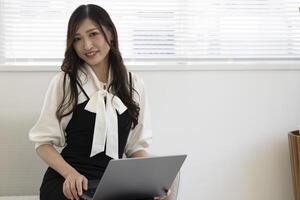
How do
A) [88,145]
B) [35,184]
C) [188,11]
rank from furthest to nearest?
1. [188,11]
2. [35,184]
3. [88,145]

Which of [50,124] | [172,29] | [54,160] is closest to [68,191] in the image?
[54,160]

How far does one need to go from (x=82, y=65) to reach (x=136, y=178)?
601mm

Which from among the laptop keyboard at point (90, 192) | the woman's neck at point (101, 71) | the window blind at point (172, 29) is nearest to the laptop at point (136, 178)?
the laptop keyboard at point (90, 192)

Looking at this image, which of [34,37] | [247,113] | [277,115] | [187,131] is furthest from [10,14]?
[277,115]

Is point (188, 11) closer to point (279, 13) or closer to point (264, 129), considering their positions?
point (279, 13)

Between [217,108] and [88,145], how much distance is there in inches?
31.0

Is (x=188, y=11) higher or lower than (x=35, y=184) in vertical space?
higher

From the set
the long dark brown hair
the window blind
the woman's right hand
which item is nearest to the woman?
the long dark brown hair

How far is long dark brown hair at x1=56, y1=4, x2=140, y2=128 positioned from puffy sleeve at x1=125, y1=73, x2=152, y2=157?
1.3 inches

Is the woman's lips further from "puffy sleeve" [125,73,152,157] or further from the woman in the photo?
"puffy sleeve" [125,73,152,157]

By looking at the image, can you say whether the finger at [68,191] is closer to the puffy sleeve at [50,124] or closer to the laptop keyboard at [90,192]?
the laptop keyboard at [90,192]

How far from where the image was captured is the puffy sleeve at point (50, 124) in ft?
5.47

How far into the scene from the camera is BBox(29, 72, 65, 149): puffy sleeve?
5.47ft

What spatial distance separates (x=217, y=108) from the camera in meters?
2.23
